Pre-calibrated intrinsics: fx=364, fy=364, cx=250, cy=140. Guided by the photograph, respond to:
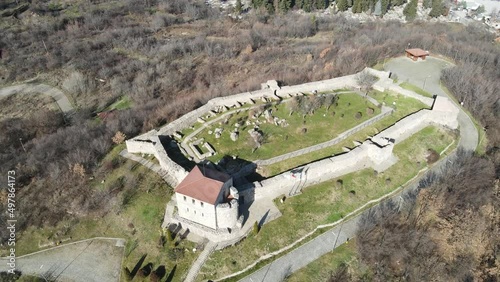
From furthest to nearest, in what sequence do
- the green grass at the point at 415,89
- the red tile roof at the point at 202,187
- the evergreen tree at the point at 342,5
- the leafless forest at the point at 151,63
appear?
1. the evergreen tree at the point at 342,5
2. the green grass at the point at 415,89
3. the leafless forest at the point at 151,63
4. the red tile roof at the point at 202,187

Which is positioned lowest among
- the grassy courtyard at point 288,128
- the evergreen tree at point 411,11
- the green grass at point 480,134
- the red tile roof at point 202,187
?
the green grass at point 480,134

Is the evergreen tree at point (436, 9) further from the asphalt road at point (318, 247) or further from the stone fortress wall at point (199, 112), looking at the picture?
the asphalt road at point (318, 247)

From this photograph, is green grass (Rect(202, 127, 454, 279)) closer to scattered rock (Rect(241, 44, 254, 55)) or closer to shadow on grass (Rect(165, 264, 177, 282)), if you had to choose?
shadow on grass (Rect(165, 264, 177, 282))

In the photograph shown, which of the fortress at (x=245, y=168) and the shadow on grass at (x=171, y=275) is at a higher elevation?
the fortress at (x=245, y=168)

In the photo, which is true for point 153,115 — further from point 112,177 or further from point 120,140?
point 112,177

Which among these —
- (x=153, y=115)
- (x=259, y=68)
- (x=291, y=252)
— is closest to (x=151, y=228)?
(x=291, y=252)

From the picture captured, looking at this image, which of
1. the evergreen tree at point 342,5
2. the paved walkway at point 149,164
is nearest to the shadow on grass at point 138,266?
the paved walkway at point 149,164
